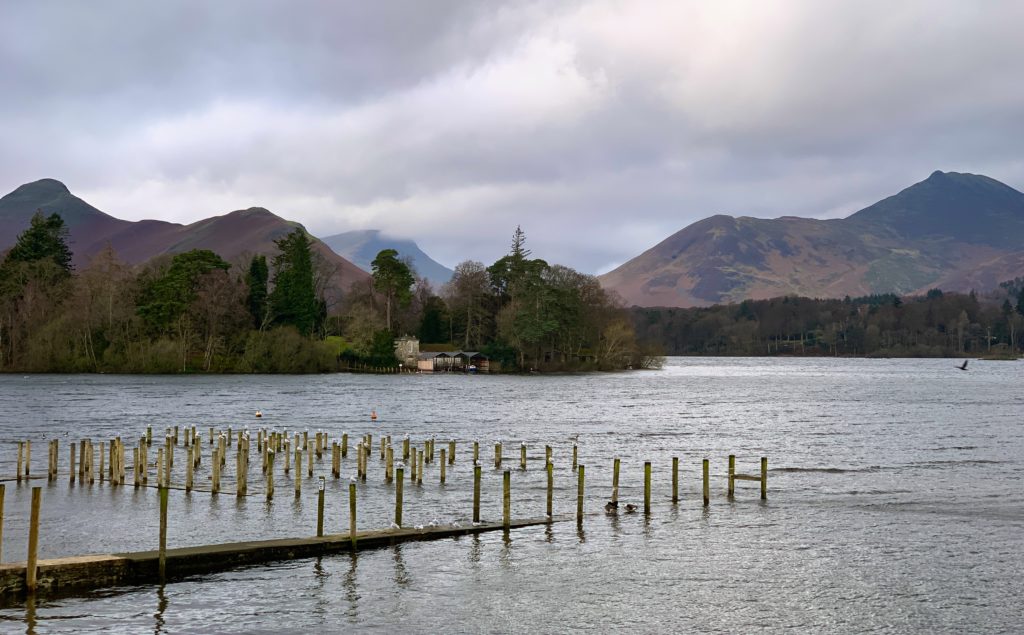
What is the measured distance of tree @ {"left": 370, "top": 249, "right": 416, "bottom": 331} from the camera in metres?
176

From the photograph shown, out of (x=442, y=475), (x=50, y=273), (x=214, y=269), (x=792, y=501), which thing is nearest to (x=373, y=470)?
(x=442, y=475)

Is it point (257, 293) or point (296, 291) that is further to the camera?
point (296, 291)

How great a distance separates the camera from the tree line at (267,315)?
5359 inches

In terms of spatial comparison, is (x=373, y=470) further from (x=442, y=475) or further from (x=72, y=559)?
(x=72, y=559)

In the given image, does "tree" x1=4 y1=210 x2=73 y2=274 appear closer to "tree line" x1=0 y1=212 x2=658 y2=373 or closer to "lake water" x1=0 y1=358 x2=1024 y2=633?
"tree line" x1=0 y1=212 x2=658 y2=373

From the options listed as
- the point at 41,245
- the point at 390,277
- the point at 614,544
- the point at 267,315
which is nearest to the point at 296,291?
the point at 267,315

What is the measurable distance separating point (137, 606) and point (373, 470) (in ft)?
74.5

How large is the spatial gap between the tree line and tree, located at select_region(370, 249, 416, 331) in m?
0.22

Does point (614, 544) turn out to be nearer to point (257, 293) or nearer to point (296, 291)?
point (296, 291)

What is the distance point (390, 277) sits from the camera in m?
176

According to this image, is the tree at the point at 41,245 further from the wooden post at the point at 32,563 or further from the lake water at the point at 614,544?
the wooden post at the point at 32,563

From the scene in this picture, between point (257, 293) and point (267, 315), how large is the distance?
13.4ft

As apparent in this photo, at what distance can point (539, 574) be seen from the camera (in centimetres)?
2320

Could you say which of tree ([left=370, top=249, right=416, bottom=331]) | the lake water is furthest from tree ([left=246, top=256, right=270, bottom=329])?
the lake water
